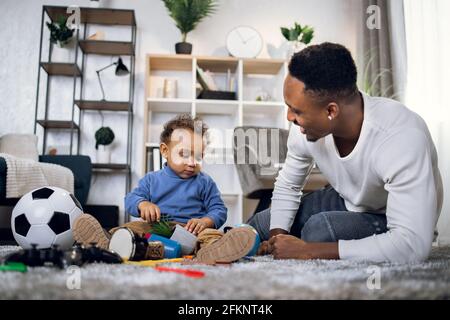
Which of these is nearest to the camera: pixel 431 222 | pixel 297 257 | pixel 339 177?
pixel 431 222

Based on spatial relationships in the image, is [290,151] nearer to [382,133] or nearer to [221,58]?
[382,133]

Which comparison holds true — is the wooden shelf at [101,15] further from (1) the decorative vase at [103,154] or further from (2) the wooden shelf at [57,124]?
(1) the decorative vase at [103,154]

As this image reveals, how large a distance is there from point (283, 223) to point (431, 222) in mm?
535

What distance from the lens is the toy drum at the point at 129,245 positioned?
1139 mm

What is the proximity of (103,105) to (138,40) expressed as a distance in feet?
2.08

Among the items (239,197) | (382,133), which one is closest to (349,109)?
(382,133)

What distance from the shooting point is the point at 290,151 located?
59.3 inches

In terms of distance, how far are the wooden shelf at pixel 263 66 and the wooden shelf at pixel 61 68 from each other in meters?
1.22

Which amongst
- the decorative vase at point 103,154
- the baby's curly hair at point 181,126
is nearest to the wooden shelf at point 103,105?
the decorative vase at point 103,154

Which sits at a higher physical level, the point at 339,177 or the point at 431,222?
the point at 339,177

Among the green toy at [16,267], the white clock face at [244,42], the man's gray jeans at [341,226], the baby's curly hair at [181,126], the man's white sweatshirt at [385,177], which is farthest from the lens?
the white clock face at [244,42]

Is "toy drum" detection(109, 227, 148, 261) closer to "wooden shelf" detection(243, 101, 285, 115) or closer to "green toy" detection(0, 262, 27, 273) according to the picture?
"green toy" detection(0, 262, 27, 273)

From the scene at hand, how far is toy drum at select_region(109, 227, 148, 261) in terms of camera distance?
44.8 inches

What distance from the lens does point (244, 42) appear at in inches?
143
